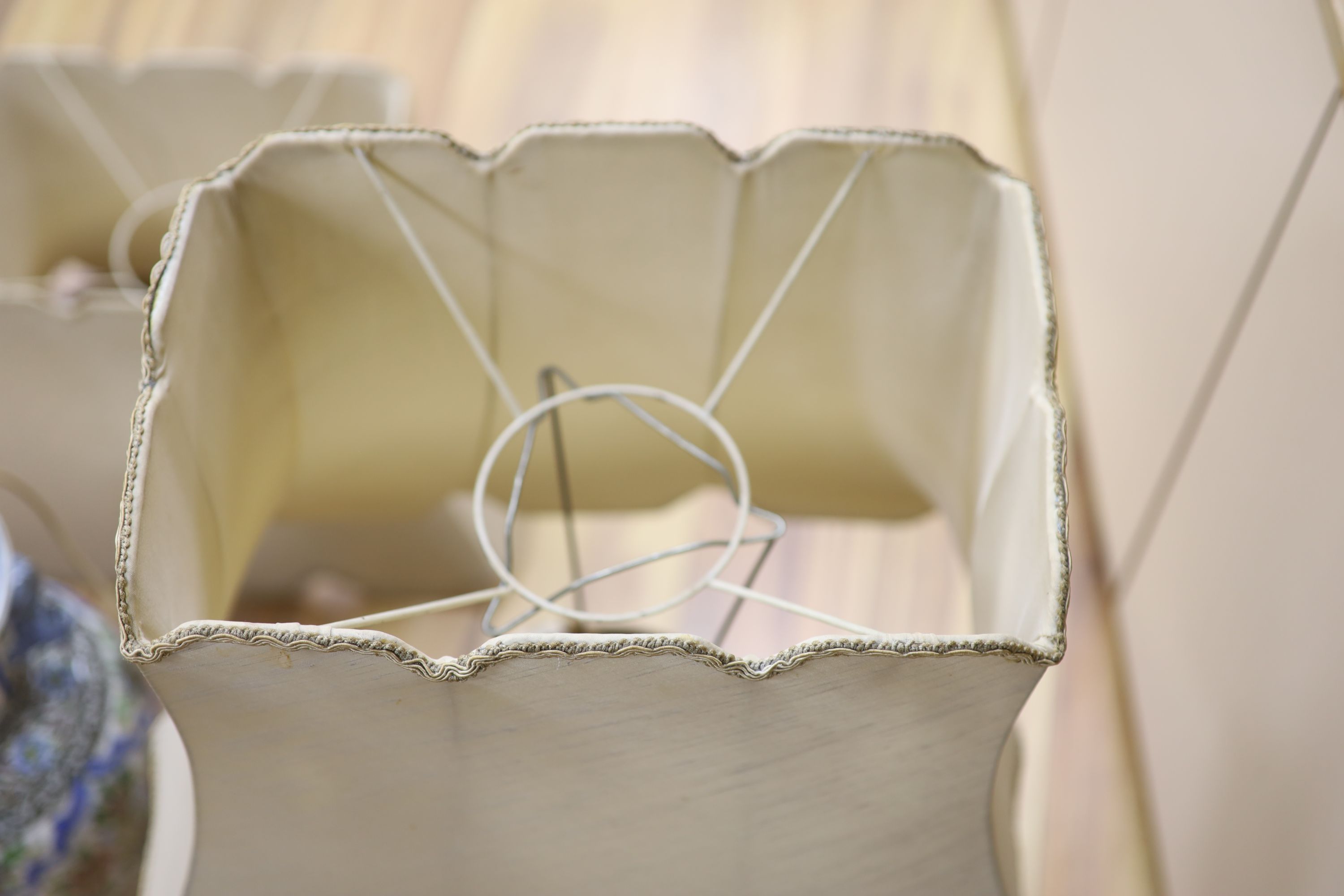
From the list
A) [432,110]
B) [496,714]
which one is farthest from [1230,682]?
[432,110]

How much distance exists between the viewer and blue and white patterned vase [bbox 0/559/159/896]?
0.73 meters

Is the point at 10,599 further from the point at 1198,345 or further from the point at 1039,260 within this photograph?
the point at 1198,345

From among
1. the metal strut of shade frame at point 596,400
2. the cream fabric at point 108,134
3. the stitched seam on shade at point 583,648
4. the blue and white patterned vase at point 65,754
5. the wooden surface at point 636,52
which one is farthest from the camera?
the wooden surface at point 636,52

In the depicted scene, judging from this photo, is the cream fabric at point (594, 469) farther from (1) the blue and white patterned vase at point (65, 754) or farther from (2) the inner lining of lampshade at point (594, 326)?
(1) the blue and white patterned vase at point (65, 754)

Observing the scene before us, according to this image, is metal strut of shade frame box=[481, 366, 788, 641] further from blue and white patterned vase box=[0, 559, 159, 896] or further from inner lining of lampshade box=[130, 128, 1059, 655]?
blue and white patterned vase box=[0, 559, 159, 896]

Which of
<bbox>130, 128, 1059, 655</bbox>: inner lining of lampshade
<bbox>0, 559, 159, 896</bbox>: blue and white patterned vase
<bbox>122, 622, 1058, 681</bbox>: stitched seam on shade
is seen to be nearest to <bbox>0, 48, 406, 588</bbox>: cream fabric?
<bbox>0, 559, 159, 896</bbox>: blue and white patterned vase

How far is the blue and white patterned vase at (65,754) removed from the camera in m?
0.73

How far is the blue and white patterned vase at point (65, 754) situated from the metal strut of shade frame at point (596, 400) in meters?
0.33

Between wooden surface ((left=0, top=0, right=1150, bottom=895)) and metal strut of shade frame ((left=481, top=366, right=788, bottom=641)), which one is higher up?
wooden surface ((left=0, top=0, right=1150, bottom=895))

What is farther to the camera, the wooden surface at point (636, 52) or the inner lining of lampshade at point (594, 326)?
the wooden surface at point (636, 52)

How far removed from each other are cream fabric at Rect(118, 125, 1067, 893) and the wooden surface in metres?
1.16

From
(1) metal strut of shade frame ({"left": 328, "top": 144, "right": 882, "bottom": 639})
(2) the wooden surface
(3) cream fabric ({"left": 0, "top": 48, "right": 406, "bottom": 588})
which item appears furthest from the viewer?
(2) the wooden surface

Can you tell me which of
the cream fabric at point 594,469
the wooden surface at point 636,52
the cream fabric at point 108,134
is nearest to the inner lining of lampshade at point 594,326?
the cream fabric at point 594,469

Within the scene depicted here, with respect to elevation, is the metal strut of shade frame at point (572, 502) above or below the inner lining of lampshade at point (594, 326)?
below
